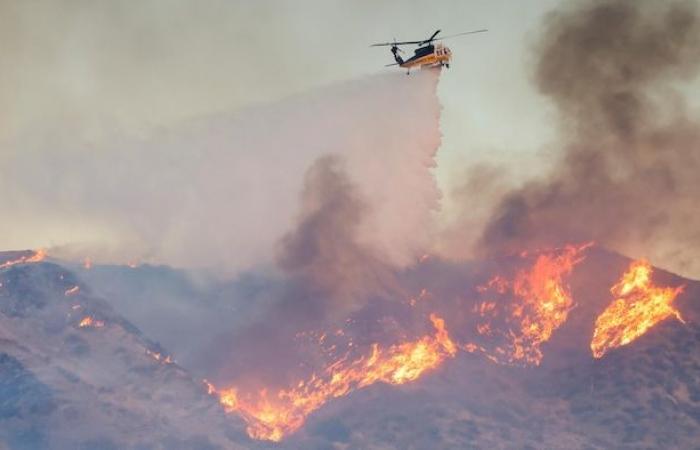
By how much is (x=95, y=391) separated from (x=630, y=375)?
11760 cm

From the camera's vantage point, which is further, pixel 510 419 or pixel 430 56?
pixel 510 419

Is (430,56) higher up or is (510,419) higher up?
(430,56)

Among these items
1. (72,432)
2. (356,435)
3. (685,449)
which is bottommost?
(685,449)

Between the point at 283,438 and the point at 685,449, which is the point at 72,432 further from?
the point at 685,449

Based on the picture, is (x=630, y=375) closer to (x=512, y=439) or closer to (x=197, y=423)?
(x=512, y=439)

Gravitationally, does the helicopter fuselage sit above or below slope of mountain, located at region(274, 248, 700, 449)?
above

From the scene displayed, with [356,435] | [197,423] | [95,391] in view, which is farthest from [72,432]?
[356,435]

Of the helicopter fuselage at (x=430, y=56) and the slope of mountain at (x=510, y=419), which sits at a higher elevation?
the helicopter fuselage at (x=430, y=56)

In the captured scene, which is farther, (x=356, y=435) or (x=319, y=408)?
(x=319, y=408)

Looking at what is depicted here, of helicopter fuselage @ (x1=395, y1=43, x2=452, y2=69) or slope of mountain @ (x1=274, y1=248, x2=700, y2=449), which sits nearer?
helicopter fuselage @ (x1=395, y1=43, x2=452, y2=69)

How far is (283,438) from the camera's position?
19200 cm

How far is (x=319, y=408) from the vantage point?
199m

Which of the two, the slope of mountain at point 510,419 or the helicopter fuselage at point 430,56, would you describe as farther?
the slope of mountain at point 510,419

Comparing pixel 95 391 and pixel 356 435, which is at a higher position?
pixel 95 391
